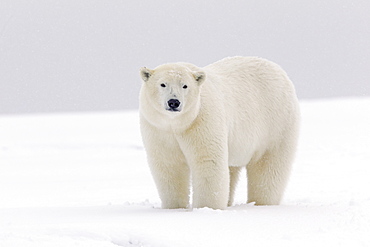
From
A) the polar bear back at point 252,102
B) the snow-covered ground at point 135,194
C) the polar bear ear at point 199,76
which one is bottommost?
the snow-covered ground at point 135,194

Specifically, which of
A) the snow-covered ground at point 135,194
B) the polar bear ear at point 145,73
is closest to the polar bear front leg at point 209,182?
the snow-covered ground at point 135,194

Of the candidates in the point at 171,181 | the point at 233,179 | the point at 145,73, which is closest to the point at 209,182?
the point at 171,181

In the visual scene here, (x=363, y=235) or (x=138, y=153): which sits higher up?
(x=363, y=235)

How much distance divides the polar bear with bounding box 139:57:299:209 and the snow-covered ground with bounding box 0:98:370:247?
32 cm

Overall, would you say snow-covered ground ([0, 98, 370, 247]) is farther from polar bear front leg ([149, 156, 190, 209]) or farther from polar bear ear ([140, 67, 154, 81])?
polar bear ear ([140, 67, 154, 81])

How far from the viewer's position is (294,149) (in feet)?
22.7

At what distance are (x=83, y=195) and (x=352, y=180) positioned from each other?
4.18m

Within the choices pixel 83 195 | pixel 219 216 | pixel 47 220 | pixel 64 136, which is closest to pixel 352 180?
pixel 83 195

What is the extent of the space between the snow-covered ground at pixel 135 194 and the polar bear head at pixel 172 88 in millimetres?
933

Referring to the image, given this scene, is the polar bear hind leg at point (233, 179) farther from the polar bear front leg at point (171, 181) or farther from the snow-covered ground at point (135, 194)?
the polar bear front leg at point (171, 181)

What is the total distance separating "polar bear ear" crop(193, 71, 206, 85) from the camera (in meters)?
5.67

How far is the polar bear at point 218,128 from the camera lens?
221 inches

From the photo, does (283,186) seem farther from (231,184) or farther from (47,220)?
(47,220)

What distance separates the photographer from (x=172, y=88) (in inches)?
215
